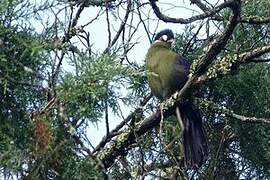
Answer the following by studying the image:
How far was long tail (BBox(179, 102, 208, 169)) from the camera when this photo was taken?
289 centimetres

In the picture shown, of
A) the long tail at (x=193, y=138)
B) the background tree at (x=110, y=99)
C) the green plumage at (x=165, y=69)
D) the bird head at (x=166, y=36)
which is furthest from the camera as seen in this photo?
the bird head at (x=166, y=36)

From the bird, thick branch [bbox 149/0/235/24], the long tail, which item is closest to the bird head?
the bird

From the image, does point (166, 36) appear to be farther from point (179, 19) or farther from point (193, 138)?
point (179, 19)

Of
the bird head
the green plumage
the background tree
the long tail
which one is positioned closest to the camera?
the background tree

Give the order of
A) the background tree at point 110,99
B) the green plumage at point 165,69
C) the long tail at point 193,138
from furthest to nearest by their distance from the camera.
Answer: the green plumage at point 165,69 < the long tail at point 193,138 < the background tree at point 110,99

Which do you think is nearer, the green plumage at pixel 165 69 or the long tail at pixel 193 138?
the long tail at pixel 193 138

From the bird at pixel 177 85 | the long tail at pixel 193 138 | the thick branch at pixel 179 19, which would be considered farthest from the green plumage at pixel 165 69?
the thick branch at pixel 179 19

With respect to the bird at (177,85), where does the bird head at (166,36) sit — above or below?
above

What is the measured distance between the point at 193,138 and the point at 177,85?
0.80 feet

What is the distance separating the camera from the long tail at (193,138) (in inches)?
114

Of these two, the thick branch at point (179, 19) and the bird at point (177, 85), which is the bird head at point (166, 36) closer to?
the bird at point (177, 85)

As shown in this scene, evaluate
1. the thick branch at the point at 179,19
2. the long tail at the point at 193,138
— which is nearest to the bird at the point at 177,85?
the long tail at the point at 193,138

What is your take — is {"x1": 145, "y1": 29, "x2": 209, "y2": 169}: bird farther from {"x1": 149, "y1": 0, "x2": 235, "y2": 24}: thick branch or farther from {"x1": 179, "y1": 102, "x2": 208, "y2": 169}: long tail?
{"x1": 149, "y1": 0, "x2": 235, "y2": 24}: thick branch

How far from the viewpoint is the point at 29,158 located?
1.73 meters
